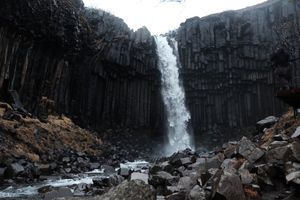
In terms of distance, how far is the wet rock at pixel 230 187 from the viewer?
7762mm

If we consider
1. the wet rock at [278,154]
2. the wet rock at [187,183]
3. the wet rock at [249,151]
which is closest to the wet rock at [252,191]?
the wet rock at [278,154]

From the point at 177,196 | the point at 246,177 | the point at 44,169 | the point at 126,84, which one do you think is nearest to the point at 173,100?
the point at 126,84

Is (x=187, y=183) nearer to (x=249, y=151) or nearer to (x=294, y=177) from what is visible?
(x=249, y=151)

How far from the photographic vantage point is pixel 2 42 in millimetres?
31328

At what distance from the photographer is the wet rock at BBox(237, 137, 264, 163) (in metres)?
9.98

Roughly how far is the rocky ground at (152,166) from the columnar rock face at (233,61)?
1427cm

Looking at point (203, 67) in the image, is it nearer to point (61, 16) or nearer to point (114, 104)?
point (114, 104)

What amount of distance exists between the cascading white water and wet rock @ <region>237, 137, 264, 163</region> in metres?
36.5

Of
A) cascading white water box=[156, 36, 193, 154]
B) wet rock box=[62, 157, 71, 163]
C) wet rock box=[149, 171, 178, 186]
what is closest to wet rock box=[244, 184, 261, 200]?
wet rock box=[149, 171, 178, 186]

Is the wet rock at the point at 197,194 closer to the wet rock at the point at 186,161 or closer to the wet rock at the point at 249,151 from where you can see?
the wet rock at the point at 249,151

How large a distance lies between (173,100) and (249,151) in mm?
38094

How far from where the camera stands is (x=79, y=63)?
41906 millimetres

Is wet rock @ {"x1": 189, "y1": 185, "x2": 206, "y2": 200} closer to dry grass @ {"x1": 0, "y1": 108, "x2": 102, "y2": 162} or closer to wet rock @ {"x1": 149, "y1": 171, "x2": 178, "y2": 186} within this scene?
wet rock @ {"x1": 149, "y1": 171, "x2": 178, "y2": 186}

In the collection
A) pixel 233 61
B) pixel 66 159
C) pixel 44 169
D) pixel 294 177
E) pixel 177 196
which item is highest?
pixel 233 61
